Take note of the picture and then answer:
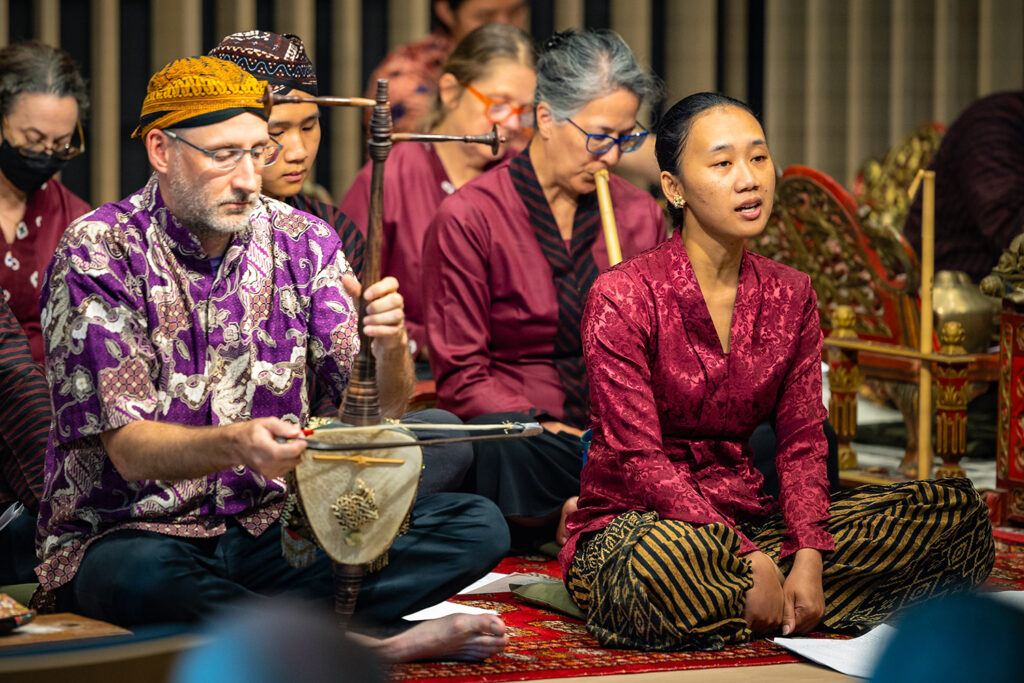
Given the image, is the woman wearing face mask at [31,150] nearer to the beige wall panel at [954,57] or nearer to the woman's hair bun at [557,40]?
the woman's hair bun at [557,40]

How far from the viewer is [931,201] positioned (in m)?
4.05

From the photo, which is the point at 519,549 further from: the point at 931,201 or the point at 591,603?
the point at 931,201

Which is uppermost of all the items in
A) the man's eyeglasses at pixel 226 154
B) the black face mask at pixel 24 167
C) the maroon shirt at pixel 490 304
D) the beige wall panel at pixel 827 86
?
the beige wall panel at pixel 827 86

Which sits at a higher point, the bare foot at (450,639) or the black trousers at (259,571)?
the black trousers at (259,571)

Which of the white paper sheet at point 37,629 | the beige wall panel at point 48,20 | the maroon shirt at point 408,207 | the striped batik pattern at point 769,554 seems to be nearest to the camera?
the white paper sheet at point 37,629

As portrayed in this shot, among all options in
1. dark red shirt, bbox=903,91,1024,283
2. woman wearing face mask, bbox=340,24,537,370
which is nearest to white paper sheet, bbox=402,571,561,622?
woman wearing face mask, bbox=340,24,537,370

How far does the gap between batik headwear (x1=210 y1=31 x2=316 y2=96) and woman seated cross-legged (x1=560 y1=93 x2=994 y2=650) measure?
928 mm

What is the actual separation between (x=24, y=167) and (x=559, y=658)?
2076mm

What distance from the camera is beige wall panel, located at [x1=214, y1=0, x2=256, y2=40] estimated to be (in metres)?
6.77

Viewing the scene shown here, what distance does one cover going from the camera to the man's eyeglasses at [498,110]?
4.50 meters

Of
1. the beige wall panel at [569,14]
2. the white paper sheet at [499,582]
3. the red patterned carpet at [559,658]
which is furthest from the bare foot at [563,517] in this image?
the beige wall panel at [569,14]

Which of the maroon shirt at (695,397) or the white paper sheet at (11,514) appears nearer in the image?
the maroon shirt at (695,397)

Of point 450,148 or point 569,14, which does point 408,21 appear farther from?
point 450,148

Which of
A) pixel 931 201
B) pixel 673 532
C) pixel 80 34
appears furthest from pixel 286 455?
pixel 80 34
